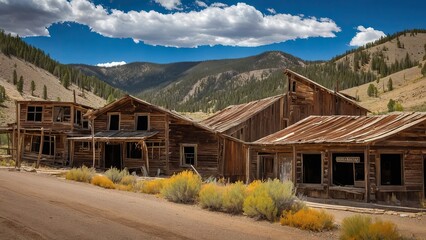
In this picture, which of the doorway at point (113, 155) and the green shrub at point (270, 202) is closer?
the green shrub at point (270, 202)

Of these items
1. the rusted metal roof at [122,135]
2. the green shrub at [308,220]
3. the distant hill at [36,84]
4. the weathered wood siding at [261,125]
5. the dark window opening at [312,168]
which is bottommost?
the green shrub at [308,220]

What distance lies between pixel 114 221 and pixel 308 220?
453 cm

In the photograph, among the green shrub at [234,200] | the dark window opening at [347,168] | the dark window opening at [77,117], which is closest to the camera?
the green shrub at [234,200]

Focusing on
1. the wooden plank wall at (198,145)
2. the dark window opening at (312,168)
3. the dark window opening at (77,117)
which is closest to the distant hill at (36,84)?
the dark window opening at (77,117)

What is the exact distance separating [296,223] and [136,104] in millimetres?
22408

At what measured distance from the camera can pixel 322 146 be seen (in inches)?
762

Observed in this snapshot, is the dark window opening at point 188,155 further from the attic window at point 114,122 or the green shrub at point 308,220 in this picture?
the green shrub at point 308,220

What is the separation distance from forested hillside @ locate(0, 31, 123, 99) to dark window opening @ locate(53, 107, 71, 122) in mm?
79153

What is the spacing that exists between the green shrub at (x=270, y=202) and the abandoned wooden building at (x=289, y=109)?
678 inches

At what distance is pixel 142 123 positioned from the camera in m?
31.6

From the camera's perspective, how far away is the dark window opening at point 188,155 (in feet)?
98.3

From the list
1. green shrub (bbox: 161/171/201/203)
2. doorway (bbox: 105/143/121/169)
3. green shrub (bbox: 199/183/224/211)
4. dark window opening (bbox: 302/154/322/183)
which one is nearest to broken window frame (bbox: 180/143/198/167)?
doorway (bbox: 105/143/121/169)

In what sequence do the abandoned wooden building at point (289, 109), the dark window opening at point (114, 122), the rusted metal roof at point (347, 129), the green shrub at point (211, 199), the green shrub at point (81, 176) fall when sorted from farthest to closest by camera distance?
1. the dark window opening at point (114, 122)
2. the abandoned wooden building at point (289, 109)
3. the green shrub at point (81, 176)
4. the rusted metal roof at point (347, 129)
5. the green shrub at point (211, 199)

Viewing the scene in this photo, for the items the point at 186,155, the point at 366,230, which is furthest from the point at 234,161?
the point at 366,230
